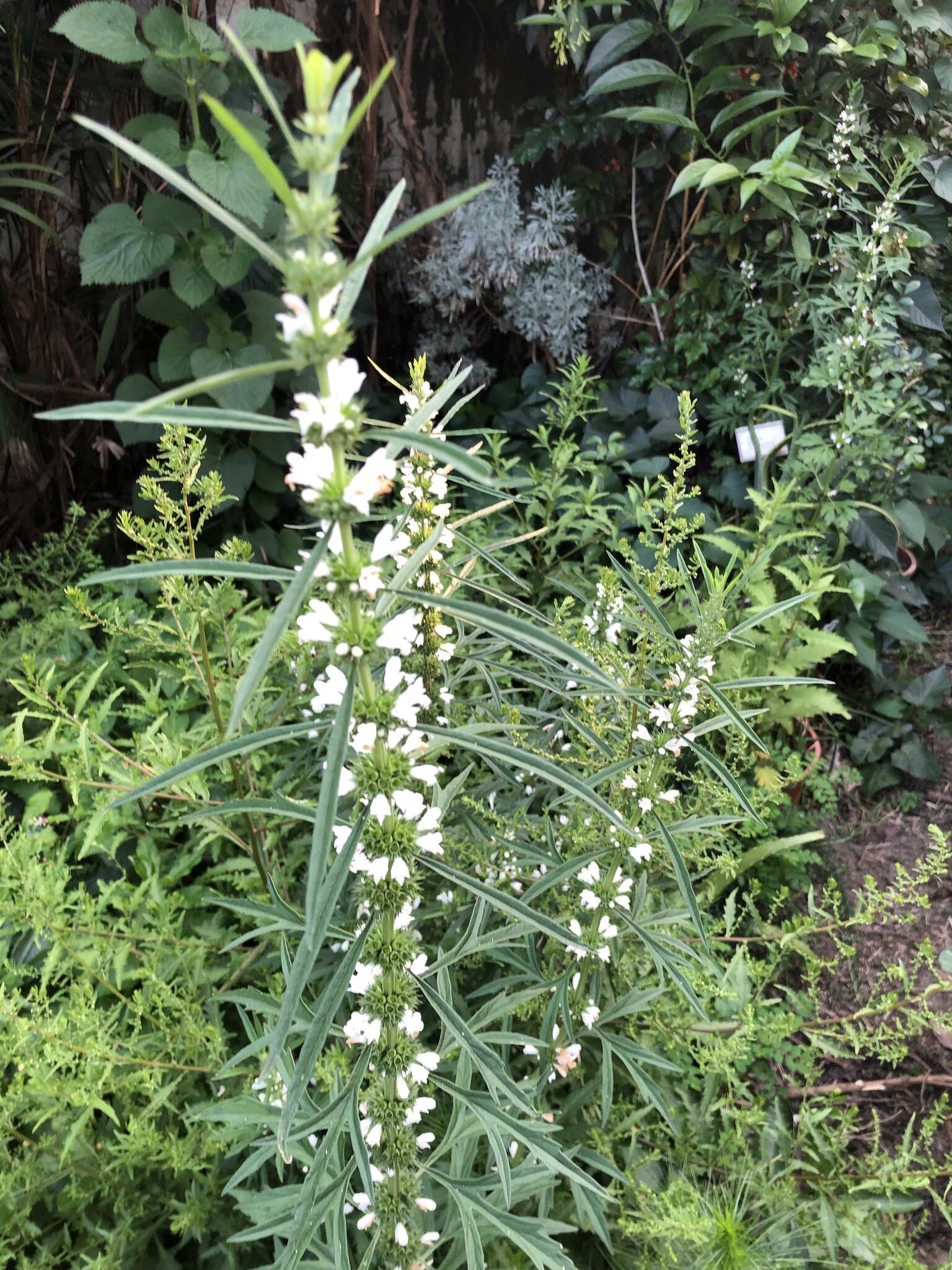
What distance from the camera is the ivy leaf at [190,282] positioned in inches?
72.5

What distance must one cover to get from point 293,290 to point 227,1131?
0.85 m

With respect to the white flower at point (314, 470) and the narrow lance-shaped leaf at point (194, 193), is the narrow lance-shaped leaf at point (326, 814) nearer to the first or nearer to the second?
the white flower at point (314, 470)

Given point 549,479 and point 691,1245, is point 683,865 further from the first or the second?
point 549,479

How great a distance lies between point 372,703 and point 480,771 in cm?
77

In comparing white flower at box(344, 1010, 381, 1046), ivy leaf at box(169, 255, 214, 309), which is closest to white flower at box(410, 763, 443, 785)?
white flower at box(344, 1010, 381, 1046)

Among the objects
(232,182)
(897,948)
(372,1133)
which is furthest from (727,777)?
(232,182)

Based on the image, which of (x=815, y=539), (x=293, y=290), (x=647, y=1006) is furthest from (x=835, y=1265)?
(x=815, y=539)

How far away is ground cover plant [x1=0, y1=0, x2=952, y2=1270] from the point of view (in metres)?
0.59

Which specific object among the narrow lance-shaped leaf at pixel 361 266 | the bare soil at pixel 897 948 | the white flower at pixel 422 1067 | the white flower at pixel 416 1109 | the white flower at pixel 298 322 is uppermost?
the narrow lance-shaped leaf at pixel 361 266

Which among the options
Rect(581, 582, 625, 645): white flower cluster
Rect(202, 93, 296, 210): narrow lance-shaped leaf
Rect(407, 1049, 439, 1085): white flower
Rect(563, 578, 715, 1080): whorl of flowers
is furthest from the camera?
Rect(581, 582, 625, 645): white flower cluster

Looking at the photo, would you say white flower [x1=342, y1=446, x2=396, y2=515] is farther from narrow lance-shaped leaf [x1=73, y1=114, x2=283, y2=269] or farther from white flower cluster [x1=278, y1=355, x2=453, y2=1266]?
narrow lance-shaped leaf [x1=73, y1=114, x2=283, y2=269]

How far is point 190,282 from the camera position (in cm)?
186

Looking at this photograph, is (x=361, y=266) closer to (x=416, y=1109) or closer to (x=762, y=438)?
A: (x=416, y=1109)

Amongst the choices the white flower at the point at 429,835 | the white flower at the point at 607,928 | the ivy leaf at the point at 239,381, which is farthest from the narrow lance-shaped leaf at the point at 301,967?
the ivy leaf at the point at 239,381
